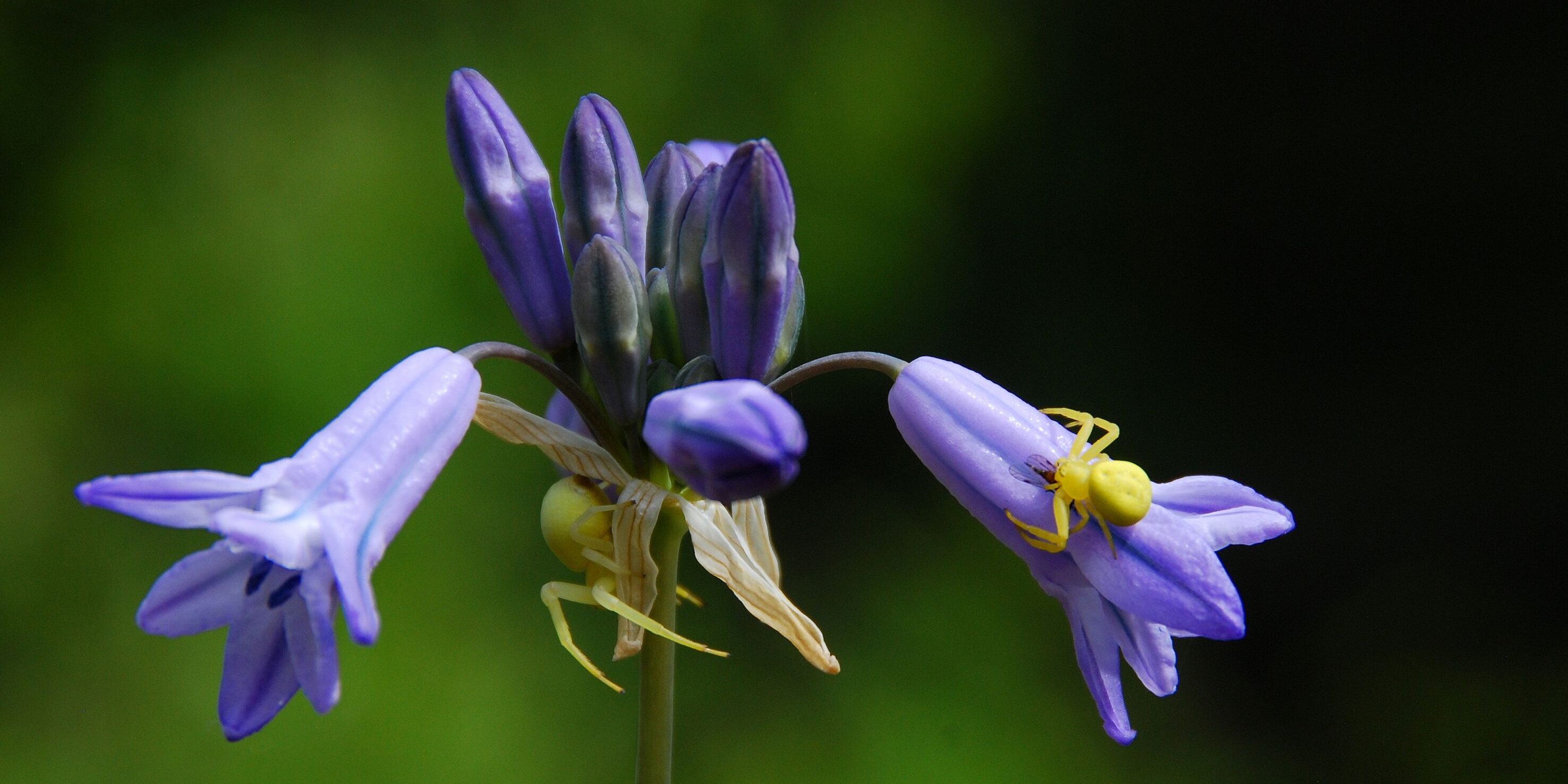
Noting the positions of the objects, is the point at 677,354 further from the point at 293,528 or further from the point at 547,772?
the point at 547,772

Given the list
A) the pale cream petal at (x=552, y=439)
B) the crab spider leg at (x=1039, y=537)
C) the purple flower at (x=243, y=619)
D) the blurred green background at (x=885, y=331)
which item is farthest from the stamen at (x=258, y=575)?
the blurred green background at (x=885, y=331)

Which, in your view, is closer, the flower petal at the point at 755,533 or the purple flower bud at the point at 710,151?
the flower petal at the point at 755,533

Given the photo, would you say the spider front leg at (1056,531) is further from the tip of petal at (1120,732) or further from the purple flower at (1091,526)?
the tip of petal at (1120,732)

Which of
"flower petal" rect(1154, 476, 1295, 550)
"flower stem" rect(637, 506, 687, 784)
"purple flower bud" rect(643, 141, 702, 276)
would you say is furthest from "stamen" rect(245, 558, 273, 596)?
"flower petal" rect(1154, 476, 1295, 550)

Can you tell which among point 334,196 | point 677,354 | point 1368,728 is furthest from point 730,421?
point 1368,728

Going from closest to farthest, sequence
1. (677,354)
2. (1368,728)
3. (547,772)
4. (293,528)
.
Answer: (293,528), (677,354), (547,772), (1368,728)

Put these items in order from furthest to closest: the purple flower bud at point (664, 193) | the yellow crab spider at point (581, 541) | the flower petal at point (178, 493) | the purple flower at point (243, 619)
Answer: the purple flower bud at point (664, 193)
the yellow crab spider at point (581, 541)
the purple flower at point (243, 619)
the flower petal at point (178, 493)
